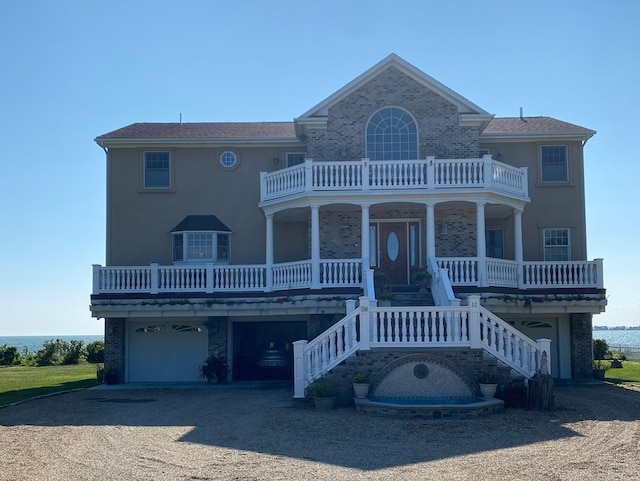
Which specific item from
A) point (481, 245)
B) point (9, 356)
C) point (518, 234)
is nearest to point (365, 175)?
point (481, 245)

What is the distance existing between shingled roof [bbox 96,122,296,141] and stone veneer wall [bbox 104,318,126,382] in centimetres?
649

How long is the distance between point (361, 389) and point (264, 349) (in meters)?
9.70

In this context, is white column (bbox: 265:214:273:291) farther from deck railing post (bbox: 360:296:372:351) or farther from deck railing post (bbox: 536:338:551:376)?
deck railing post (bbox: 536:338:551:376)

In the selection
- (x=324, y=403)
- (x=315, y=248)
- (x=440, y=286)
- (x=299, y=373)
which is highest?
(x=315, y=248)

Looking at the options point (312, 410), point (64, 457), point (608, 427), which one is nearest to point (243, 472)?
point (64, 457)

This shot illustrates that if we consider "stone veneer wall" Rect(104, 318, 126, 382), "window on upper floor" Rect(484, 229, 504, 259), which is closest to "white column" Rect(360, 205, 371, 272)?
"window on upper floor" Rect(484, 229, 504, 259)

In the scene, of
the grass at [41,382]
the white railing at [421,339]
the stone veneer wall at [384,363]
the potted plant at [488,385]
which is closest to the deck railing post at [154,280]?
the grass at [41,382]

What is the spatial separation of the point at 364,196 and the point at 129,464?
1321 cm

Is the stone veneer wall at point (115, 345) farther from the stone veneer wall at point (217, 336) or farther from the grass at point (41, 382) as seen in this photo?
the stone veneer wall at point (217, 336)

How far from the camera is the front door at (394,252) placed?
24984 millimetres

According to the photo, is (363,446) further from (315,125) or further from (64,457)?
(315,125)

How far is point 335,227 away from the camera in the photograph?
25.2m

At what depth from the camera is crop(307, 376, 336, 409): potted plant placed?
1656 centimetres

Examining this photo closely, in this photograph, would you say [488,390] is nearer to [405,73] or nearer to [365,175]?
[365,175]
